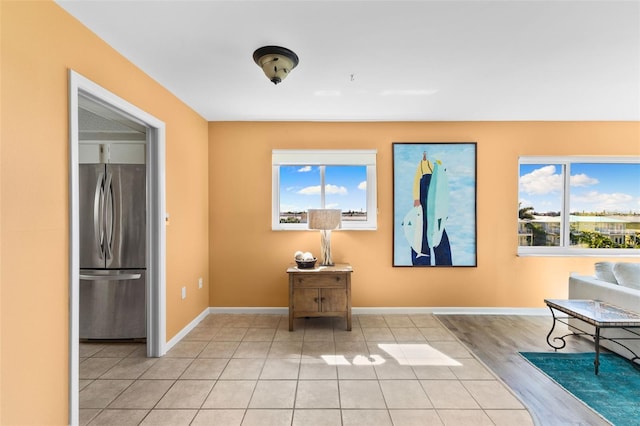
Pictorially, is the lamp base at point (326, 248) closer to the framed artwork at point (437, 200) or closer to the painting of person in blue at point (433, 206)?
the framed artwork at point (437, 200)

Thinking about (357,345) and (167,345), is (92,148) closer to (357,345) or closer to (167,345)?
(167,345)

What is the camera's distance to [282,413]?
1975 mm

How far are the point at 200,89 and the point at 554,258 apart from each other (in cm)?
460

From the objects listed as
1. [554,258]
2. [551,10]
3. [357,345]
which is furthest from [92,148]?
[554,258]

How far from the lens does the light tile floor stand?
6.41 feet

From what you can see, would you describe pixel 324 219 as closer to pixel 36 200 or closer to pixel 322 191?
pixel 322 191

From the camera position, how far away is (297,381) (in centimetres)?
234

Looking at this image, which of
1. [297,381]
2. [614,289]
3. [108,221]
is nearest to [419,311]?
[614,289]

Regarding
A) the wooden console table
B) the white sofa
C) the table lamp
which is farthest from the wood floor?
the table lamp

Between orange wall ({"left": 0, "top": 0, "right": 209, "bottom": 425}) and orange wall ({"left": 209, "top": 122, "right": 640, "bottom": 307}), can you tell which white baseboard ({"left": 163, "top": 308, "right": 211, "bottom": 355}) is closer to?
orange wall ({"left": 209, "top": 122, "right": 640, "bottom": 307})

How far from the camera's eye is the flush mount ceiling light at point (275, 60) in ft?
6.83

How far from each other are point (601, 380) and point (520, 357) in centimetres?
54

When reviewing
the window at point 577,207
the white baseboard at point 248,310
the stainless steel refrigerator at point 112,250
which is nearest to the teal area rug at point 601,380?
the window at point 577,207

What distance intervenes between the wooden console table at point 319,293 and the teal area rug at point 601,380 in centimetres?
177
